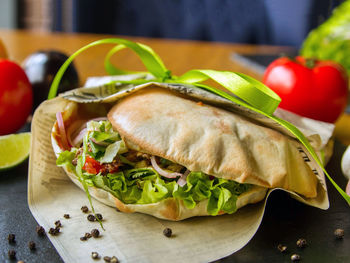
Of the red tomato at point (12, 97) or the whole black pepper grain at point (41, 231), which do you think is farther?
the red tomato at point (12, 97)

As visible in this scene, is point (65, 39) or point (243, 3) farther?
point (243, 3)

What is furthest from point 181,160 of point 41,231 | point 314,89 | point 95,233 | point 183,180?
point 314,89

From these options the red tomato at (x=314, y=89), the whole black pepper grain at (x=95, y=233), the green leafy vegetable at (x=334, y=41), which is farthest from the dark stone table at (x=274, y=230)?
the green leafy vegetable at (x=334, y=41)

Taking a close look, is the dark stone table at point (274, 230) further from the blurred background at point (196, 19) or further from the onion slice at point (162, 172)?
the blurred background at point (196, 19)

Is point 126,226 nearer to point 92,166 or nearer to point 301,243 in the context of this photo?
point 92,166

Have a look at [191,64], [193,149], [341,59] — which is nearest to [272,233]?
[193,149]

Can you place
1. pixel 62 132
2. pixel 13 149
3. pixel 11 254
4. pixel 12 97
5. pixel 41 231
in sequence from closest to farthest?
pixel 11 254 < pixel 41 231 < pixel 62 132 < pixel 13 149 < pixel 12 97

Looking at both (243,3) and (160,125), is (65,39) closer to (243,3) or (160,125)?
(243,3)
